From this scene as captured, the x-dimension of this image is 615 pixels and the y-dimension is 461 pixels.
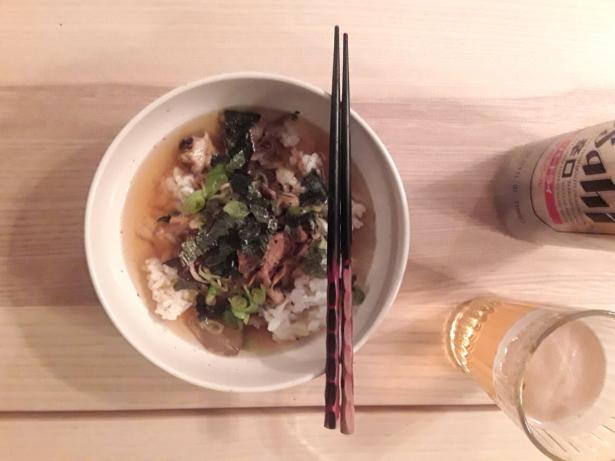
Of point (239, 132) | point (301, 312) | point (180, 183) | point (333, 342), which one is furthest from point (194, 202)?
point (333, 342)

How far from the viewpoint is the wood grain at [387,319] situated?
1.06 meters

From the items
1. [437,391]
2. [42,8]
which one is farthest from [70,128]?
[437,391]

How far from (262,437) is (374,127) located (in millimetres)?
655

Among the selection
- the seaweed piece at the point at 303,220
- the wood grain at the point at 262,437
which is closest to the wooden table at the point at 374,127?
the wood grain at the point at 262,437

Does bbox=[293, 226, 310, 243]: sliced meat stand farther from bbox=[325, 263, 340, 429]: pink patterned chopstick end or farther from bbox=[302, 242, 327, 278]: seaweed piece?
bbox=[325, 263, 340, 429]: pink patterned chopstick end

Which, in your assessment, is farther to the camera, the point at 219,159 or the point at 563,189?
the point at 219,159

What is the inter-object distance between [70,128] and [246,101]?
0.36 metres

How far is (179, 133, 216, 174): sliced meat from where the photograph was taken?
3.42 feet

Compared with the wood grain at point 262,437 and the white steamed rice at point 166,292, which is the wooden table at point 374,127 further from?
the white steamed rice at point 166,292

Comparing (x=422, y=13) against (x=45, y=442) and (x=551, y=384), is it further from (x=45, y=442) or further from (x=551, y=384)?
(x=45, y=442)

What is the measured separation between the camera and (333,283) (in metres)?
0.84

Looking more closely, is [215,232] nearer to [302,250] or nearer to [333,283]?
[302,250]

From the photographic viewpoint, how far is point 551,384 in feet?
3.17

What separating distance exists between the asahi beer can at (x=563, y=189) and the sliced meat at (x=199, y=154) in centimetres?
59
